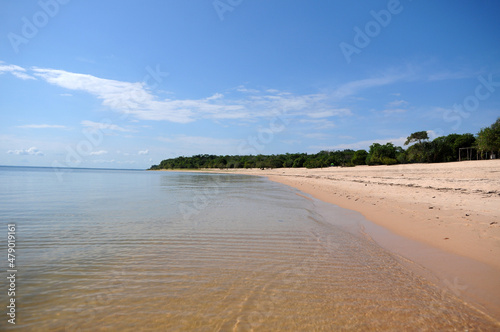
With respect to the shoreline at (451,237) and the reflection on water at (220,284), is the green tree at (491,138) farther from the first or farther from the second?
the reflection on water at (220,284)

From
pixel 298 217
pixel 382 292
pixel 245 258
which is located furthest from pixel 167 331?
pixel 298 217

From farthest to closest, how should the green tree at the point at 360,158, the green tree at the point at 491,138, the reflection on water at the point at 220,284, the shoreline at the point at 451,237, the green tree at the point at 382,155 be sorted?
1. the green tree at the point at 360,158
2. the green tree at the point at 382,155
3. the green tree at the point at 491,138
4. the shoreline at the point at 451,237
5. the reflection on water at the point at 220,284

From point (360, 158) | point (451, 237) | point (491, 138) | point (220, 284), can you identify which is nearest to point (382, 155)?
point (360, 158)

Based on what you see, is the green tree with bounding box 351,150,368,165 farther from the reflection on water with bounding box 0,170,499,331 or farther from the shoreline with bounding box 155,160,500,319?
the reflection on water with bounding box 0,170,499,331

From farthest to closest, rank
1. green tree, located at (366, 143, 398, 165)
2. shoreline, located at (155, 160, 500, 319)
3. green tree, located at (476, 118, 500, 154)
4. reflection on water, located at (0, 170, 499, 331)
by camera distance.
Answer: green tree, located at (366, 143, 398, 165) → green tree, located at (476, 118, 500, 154) → shoreline, located at (155, 160, 500, 319) → reflection on water, located at (0, 170, 499, 331)

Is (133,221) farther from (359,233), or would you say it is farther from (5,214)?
(359,233)

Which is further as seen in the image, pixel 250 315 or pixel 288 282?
pixel 288 282

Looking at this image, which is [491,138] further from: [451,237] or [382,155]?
[451,237]

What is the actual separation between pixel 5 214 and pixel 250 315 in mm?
10449

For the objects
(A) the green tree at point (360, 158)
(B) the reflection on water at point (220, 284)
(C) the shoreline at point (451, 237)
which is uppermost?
(A) the green tree at point (360, 158)

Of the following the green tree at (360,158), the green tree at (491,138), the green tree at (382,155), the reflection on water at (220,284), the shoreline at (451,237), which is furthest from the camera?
the green tree at (360,158)

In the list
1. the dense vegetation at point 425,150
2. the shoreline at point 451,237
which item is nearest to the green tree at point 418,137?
the dense vegetation at point 425,150

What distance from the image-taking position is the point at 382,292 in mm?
3525

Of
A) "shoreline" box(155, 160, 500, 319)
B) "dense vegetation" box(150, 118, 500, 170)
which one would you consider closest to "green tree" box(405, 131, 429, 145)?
"dense vegetation" box(150, 118, 500, 170)
